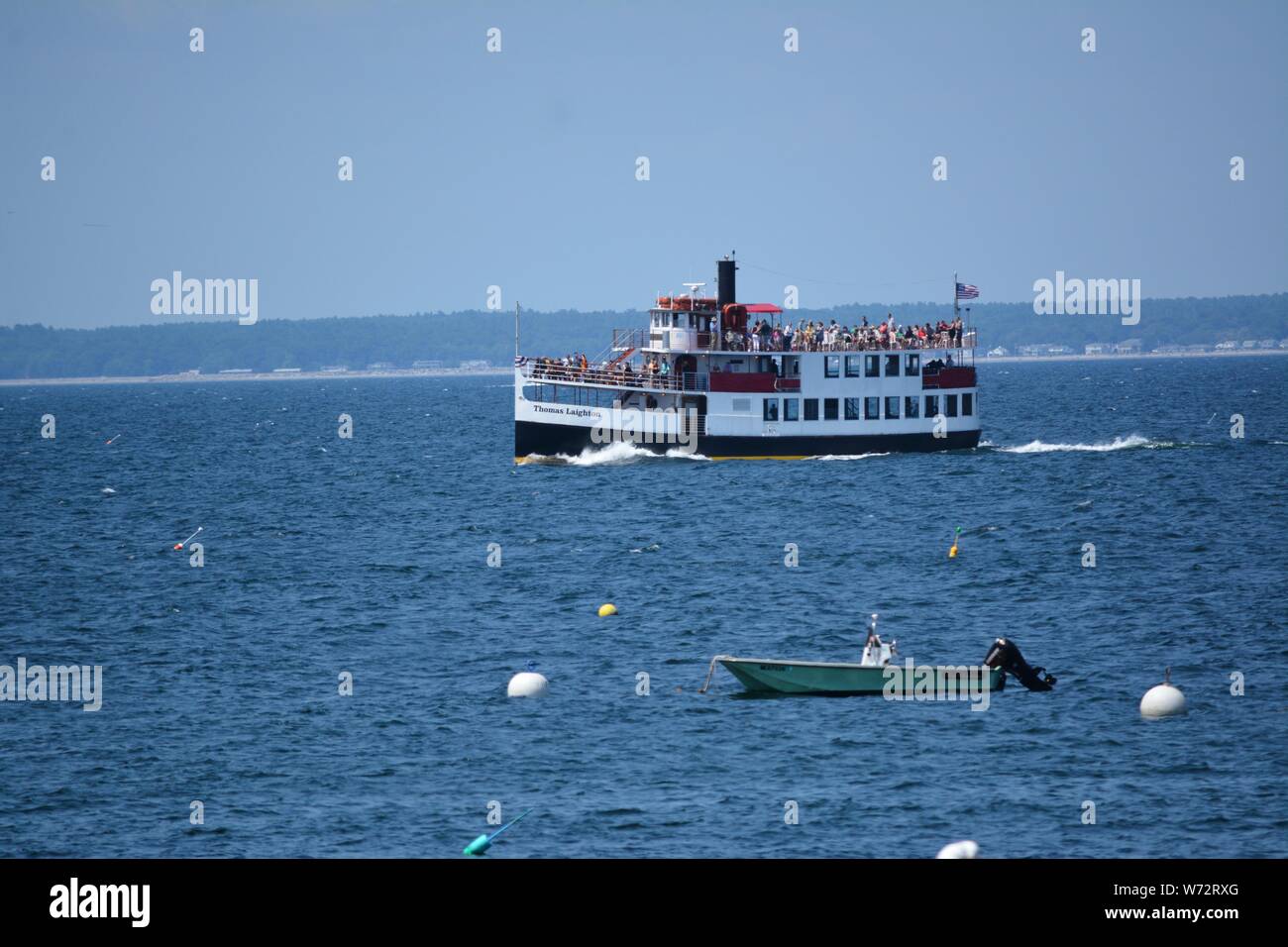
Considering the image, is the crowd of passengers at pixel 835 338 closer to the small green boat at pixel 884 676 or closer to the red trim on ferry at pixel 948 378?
the red trim on ferry at pixel 948 378

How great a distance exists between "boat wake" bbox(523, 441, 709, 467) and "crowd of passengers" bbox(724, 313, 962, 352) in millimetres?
7143

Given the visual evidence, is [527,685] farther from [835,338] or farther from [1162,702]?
[835,338]

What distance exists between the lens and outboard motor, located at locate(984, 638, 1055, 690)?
110 ft

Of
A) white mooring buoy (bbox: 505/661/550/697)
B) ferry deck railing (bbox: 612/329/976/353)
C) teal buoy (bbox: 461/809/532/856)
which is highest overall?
ferry deck railing (bbox: 612/329/976/353)

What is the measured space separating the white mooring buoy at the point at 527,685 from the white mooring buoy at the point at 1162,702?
12.7m

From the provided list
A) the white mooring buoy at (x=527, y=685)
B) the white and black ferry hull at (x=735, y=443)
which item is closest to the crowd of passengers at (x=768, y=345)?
the white and black ferry hull at (x=735, y=443)

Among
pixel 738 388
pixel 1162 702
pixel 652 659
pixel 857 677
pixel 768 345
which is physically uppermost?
pixel 768 345

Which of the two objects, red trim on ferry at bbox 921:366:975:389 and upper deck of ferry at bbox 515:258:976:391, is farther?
red trim on ferry at bbox 921:366:975:389

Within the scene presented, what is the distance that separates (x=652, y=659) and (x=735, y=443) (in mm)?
43526

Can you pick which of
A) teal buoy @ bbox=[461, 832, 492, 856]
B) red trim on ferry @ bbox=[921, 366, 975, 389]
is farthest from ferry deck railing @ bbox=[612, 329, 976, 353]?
teal buoy @ bbox=[461, 832, 492, 856]

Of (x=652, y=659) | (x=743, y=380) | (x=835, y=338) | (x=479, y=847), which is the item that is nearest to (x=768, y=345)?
(x=743, y=380)

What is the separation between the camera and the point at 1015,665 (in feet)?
110

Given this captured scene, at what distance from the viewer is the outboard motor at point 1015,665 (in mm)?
33594

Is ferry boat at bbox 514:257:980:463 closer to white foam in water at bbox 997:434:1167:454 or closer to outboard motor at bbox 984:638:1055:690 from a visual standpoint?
white foam in water at bbox 997:434:1167:454
